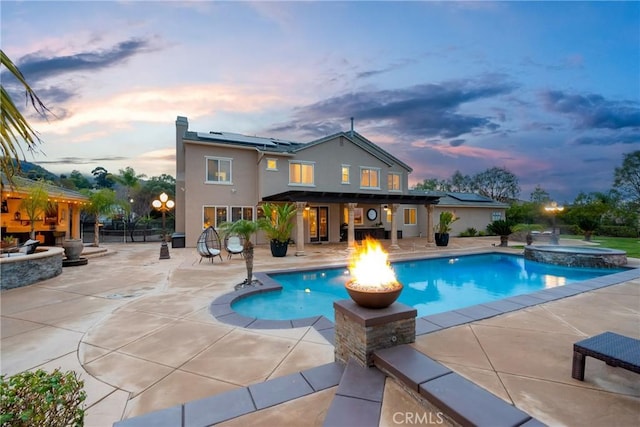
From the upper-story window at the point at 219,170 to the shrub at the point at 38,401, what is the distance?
14.5m

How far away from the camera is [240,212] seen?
15945 millimetres

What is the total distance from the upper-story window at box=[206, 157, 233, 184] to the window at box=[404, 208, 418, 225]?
13.3 metres

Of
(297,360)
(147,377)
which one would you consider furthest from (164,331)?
(297,360)

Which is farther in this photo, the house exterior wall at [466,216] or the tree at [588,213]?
the house exterior wall at [466,216]

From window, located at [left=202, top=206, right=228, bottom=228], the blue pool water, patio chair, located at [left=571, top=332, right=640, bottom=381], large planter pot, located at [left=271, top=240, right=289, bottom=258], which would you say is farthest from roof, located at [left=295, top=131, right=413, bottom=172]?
patio chair, located at [left=571, top=332, right=640, bottom=381]

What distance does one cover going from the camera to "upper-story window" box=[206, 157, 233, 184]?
49.9ft

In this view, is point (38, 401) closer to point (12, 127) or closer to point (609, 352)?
point (12, 127)

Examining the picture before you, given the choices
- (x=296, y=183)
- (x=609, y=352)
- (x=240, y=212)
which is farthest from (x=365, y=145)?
(x=609, y=352)

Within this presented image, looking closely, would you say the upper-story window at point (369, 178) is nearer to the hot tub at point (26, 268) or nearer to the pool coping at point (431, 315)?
the pool coping at point (431, 315)

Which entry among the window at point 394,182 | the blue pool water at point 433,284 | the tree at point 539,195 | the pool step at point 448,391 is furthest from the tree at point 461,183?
the pool step at point 448,391

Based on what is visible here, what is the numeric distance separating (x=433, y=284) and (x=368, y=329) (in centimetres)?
691

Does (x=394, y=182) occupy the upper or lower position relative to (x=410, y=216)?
upper

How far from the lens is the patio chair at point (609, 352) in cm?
229

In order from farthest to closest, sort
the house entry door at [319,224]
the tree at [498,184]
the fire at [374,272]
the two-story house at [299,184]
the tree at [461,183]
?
the tree at [461,183] → the tree at [498,184] → the house entry door at [319,224] → the two-story house at [299,184] → the fire at [374,272]
